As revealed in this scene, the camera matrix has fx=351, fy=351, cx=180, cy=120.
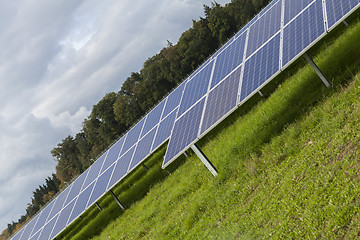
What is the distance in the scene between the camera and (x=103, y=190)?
21.6 m

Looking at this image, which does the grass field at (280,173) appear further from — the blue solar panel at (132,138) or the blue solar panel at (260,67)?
the blue solar panel at (132,138)

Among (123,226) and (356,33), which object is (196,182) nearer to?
(123,226)

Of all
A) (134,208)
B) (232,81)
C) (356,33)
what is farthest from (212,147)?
(356,33)

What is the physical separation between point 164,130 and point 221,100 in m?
6.58

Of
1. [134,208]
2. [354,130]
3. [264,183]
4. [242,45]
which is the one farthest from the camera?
[134,208]

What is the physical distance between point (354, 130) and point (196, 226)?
6.33m

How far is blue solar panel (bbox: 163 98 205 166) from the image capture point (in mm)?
14719

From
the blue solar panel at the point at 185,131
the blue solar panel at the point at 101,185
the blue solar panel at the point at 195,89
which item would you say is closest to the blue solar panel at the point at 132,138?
the blue solar panel at the point at 101,185

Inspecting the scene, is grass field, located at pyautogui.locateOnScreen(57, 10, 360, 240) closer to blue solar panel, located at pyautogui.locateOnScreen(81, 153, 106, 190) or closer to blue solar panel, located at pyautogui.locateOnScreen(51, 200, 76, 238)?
blue solar panel, located at pyautogui.locateOnScreen(51, 200, 76, 238)

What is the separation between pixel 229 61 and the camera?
58.3 feet

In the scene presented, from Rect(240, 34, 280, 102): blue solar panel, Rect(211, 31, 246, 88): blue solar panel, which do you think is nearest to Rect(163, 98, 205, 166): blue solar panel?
Rect(211, 31, 246, 88): blue solar panel

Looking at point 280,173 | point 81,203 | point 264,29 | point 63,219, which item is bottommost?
point 280,173

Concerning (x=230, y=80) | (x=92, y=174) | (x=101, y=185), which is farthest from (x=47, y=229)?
(x=230, y=80)

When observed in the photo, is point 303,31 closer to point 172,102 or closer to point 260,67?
point 260,67
